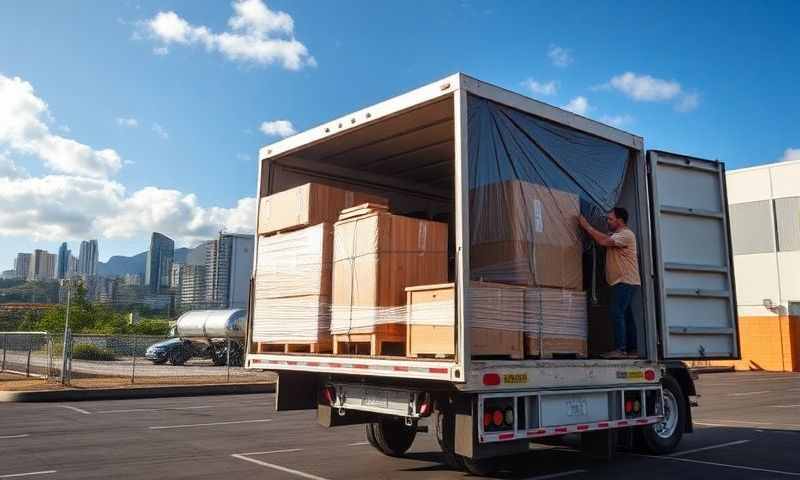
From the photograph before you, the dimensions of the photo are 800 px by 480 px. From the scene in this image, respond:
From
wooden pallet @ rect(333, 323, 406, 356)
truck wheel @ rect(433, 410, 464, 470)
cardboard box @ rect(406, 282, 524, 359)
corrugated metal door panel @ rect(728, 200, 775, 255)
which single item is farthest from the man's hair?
corrugated metal door panel @ rect(728, 200, 775, 255)

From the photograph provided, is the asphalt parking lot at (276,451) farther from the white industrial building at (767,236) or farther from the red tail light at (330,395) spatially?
the white industrial building at (767,236)

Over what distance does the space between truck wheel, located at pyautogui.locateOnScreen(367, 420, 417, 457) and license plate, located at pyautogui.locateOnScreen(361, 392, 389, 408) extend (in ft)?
4.97

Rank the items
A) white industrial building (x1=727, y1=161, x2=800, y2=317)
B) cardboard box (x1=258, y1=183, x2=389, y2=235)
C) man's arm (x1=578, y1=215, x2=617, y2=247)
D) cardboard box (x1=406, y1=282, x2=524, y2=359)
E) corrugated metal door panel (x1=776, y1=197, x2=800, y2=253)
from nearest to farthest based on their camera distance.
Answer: cardboard box (x1=406, y1=282, x2=524, y2=359) < man's arm (x1=578, y1=215, x2=617, y2=247) < cardboard box (x1=258, y1=183, x2=389, y2=235) < corrugated metal door panel (x1=776, y1=197, x2=800, y2=253) < white industrial building (x1=727, y1=161, x2=800, y2=317)

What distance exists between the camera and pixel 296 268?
7.00 meters


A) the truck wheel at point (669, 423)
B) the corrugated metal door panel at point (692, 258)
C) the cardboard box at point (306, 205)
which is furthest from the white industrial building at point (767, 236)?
the cardboard box at point (306, 205)

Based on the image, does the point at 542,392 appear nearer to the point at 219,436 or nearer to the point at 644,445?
the point at 644,445

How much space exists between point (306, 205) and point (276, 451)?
3.42m

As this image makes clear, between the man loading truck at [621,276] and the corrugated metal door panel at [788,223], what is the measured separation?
28217mm

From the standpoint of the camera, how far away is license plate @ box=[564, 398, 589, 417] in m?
6.23

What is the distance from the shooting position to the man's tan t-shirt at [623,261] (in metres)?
7.05

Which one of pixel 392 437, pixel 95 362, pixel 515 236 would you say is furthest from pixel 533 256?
pixel 95 362

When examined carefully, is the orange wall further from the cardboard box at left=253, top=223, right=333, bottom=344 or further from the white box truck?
the cardboard box at left=253, top=223, right=333, bottom=344

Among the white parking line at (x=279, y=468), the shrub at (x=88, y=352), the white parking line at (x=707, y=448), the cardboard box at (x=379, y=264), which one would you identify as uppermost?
the cardboard box at (x=379, y=264)

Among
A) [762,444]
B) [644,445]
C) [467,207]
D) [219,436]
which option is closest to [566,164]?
[467,207]
